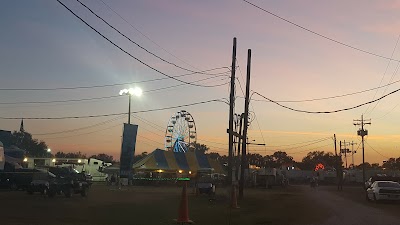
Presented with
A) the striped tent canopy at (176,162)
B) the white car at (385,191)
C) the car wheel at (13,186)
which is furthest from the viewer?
the striped tent canopy at (176,162)

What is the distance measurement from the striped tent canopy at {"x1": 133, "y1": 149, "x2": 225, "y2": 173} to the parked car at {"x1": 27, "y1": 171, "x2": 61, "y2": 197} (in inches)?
1307

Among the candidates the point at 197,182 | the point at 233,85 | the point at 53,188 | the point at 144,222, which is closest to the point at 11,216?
the point at 144,222

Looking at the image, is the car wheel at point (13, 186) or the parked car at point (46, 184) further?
the car wheel at point (13, 186)

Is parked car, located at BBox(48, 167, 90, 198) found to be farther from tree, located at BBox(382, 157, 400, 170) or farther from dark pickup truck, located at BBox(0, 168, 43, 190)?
tree, located at BBox(382, 157, 400, 170)

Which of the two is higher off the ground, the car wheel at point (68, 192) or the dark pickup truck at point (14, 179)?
the dark pickup truck at point (14, 179)

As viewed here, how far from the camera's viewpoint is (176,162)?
70062 millimetres

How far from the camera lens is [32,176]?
113ft

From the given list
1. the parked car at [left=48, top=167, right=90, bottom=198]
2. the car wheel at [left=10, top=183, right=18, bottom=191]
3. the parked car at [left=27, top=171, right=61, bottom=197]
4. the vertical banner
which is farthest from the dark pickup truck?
the vertical banner

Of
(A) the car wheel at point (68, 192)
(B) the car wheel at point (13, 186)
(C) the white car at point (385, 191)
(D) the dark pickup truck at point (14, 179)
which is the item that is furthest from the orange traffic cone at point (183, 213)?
(B) the car wheel at point (13, 186)

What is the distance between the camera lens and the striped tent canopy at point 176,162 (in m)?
65.9

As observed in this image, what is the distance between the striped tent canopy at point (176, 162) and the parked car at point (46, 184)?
33.2 meters

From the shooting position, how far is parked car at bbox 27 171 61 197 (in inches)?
1238

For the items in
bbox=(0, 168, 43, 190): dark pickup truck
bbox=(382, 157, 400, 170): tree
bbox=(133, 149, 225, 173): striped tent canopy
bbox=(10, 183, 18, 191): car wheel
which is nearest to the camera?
bbox=(0, 168, 43, 190): dark pickup truck

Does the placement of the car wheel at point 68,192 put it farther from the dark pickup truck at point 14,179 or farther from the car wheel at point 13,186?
the car wheel at point 13,186
